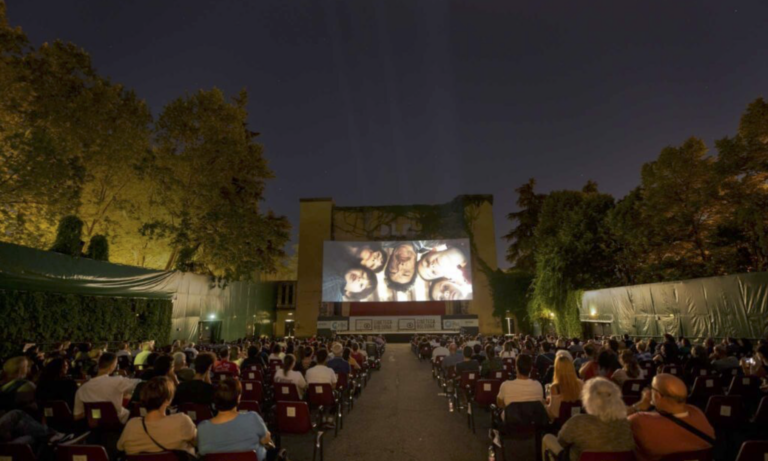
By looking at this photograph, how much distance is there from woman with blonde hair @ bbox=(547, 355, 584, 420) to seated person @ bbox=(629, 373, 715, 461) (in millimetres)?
Result: 1397

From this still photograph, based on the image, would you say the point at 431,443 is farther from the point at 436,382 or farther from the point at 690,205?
the point at 690,205

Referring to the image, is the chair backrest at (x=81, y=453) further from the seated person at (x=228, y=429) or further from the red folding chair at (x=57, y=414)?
the red folding chair at (x=57, y=414)

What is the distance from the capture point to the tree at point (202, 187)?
60.5 feet

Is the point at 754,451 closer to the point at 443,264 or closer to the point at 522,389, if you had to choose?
the point at 522,389

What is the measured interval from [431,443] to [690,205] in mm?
17310

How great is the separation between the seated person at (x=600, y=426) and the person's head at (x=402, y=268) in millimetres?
22910

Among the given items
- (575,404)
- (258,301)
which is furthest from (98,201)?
(575,404)

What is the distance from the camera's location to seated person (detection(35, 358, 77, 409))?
4418 mm


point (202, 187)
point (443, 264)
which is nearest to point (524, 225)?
point (443, 264)

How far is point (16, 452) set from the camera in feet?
8.59

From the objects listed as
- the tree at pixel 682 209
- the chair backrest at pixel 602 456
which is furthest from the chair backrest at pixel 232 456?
the tree at pixel 682 209

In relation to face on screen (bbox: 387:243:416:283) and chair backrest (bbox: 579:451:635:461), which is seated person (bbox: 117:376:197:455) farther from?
face on screen (bbox: 387:243:416:283)

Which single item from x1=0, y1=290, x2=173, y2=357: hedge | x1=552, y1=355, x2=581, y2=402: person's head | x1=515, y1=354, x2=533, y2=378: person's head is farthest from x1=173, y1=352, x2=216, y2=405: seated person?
x1=0, y1=290, x2=173, y2=357: hedge

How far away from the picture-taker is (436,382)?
10859mm
